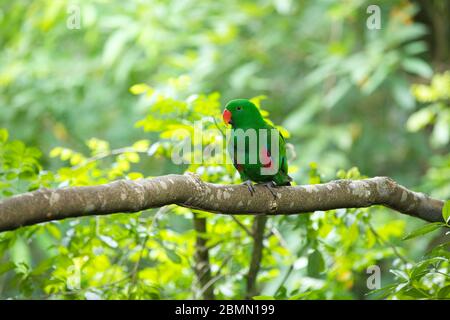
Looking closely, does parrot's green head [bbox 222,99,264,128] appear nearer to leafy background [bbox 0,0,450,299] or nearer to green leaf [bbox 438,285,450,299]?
green leaf [bbox 438,285,450,299]

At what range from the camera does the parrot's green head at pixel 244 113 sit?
3.11 m

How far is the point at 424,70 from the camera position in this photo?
6.23 metres

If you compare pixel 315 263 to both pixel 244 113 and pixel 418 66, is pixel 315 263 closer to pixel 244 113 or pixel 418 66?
pixel 244 113

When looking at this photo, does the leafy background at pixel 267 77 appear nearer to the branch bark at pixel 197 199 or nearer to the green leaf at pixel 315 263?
the green leaf at pixel 315 263

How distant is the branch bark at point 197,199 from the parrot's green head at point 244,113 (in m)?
0.53

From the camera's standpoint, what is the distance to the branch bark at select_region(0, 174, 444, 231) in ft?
6.05

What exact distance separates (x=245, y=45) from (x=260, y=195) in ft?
17.8

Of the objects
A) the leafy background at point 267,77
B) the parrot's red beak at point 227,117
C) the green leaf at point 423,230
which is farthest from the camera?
the leafy background at point 267,77

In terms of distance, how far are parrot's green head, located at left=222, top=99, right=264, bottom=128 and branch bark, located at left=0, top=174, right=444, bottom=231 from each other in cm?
53

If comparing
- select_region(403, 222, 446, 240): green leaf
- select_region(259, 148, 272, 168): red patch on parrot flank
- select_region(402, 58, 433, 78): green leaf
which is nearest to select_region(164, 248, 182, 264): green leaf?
select_region(259, 148, 272, 168): red patch on parrot flank

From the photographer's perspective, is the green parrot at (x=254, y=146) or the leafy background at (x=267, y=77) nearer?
the green parrot at (x=254, y=146)

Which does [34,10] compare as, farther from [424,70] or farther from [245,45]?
[424,70]

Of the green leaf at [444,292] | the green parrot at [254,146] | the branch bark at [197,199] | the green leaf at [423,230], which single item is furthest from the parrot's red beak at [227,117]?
the green leaf at [444,292]

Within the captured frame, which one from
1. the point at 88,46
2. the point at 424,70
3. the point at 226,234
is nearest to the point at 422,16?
the point at 424,70
